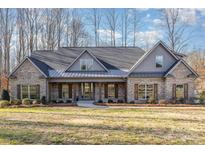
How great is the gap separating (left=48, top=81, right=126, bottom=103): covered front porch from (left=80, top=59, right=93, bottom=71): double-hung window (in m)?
0.94

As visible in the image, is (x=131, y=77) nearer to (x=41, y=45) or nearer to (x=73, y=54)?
(x=73, y=54)

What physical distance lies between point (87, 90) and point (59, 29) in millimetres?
6813

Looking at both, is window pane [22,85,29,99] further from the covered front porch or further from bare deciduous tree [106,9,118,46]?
bare deciduous tree [106,9,118,46]

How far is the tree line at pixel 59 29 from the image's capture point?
23.6m

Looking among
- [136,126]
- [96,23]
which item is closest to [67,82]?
[96,23]

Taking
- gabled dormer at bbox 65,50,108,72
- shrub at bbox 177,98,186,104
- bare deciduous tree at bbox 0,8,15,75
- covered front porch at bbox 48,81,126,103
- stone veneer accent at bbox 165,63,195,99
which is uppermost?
bare deciduous tree at bbox 0,8,15,75

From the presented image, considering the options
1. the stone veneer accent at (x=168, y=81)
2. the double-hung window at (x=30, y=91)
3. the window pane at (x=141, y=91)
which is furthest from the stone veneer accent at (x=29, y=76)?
the window pane at (x=141, y=91)

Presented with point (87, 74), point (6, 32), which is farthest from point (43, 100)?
point (6, 32)

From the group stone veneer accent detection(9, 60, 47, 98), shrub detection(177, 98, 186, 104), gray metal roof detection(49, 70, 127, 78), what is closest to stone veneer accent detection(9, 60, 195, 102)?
stone veneer accent detection(9, 60, 47, 98)

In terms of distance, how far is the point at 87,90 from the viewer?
20625mm

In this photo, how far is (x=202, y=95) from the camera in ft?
63.7

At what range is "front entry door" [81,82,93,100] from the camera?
809 inches

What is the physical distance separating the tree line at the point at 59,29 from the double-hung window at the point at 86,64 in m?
4.30
